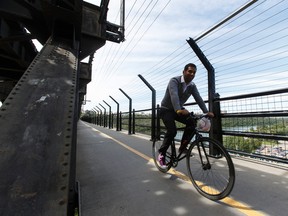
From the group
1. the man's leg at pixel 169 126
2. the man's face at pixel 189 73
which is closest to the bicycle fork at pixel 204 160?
the man's leg at pixel 169 126

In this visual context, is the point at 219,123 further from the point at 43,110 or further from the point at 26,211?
the point at 26,211

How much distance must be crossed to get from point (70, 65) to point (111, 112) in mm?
14667

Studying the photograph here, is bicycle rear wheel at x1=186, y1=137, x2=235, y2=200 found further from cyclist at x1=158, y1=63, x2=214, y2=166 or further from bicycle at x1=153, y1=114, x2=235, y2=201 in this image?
cyclist at x1=158, y1=63, x2=214, y2=166

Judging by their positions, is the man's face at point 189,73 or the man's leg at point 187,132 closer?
the man's leg at point 187,132

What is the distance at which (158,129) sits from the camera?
708cm

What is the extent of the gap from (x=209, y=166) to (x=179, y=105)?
2.95ft

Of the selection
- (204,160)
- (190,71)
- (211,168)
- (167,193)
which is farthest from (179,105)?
(167,193)

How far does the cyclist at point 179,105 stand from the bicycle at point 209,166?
5.3 inches

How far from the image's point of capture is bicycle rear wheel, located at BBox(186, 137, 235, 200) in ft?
6.77

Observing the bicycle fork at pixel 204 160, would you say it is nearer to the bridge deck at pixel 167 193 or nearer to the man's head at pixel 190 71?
the bridge deck at pixel 167 193

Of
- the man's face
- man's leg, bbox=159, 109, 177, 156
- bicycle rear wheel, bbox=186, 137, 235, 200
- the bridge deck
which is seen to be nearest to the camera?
the bridge deck

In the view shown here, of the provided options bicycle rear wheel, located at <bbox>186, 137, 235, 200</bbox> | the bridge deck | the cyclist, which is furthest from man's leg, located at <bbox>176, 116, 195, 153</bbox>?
the bridge deck

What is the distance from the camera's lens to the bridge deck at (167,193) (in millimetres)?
1896

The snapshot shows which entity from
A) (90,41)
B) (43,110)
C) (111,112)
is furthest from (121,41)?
(111,112)
